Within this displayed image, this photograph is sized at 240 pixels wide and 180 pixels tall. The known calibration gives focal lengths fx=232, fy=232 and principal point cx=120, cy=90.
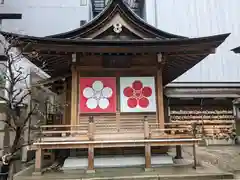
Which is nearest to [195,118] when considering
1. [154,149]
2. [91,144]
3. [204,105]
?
[204,105]

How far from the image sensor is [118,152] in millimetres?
9539

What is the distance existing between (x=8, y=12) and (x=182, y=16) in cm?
1495

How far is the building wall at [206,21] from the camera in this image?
20.6 meters

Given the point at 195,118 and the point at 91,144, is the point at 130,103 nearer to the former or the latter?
the point at 91,144

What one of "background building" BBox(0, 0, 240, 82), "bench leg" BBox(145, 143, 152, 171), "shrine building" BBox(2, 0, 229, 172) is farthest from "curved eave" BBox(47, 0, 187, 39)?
"background building" BBox(0, 0, 240, 82)

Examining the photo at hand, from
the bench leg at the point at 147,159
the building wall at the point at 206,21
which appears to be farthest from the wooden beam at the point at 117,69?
the building wall at the point at 206,21

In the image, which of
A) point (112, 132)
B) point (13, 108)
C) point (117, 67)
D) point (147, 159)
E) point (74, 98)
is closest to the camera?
point (13, 108)

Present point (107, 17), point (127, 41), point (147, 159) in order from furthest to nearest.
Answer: point (107, 17), point (127, 41), point (147, 159)

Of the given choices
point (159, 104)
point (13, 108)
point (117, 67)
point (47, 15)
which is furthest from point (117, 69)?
point (47, 15)

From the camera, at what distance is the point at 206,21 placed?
2097 cm

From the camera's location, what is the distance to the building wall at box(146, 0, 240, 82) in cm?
2061

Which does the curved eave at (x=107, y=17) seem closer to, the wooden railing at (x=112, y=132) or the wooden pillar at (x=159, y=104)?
A: the wooden pillar at (x=159, y=104)

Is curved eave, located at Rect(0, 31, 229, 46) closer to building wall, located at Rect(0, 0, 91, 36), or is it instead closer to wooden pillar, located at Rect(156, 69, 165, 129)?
wooden pillar, located at Rect(156, 69, 165, 129)

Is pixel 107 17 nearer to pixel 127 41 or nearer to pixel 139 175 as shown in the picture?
pixel 127 41
